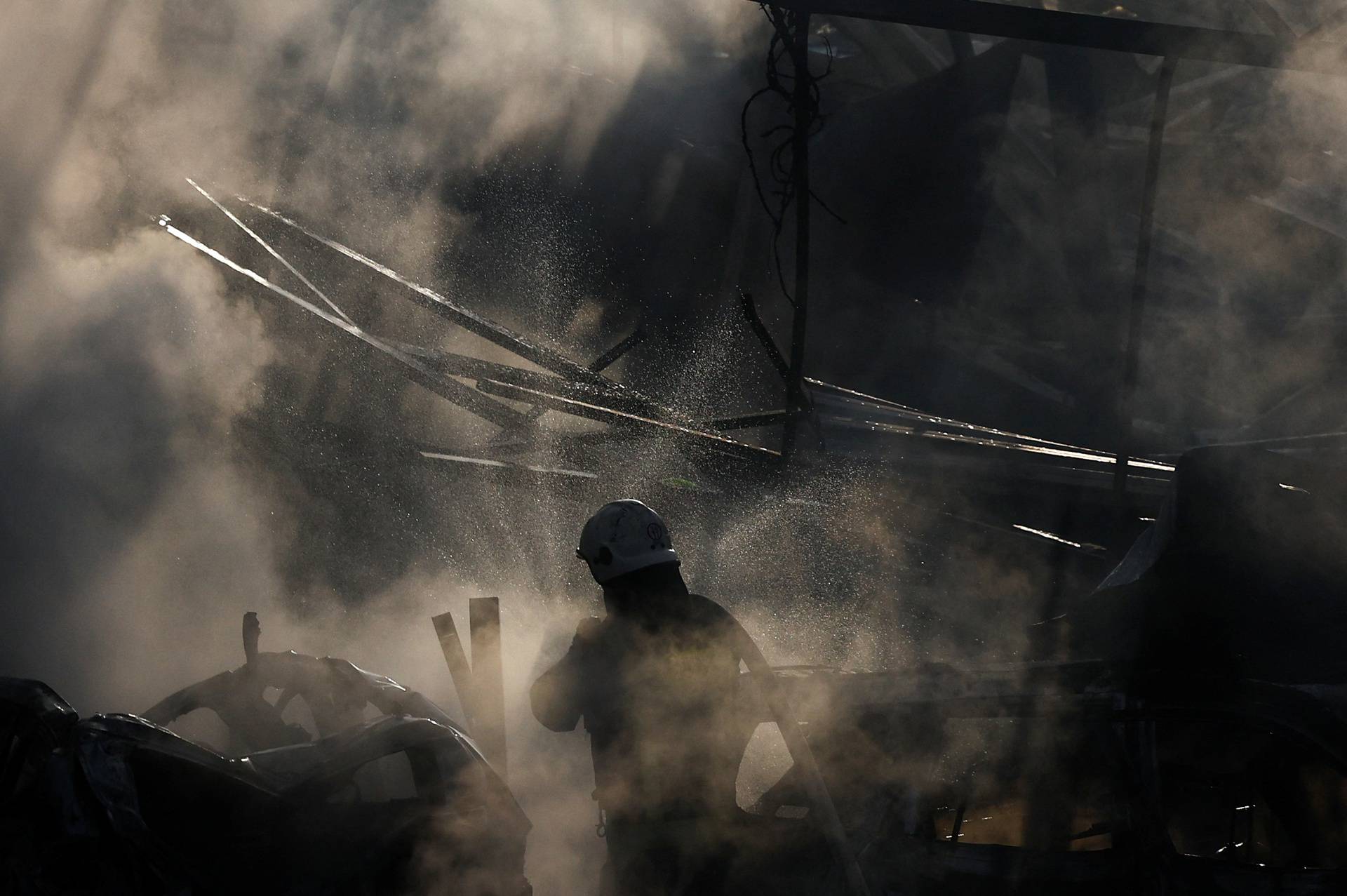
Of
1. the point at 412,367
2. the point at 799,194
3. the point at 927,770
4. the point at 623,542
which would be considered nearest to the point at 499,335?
the point at 412,367

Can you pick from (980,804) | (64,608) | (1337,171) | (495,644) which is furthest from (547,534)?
(1337,171)

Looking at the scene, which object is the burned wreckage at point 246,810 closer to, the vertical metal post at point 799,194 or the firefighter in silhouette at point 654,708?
the firefighter in silhouette at point 654,708

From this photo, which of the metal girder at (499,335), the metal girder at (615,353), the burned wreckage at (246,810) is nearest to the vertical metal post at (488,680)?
the burned wreckage at (246,810)

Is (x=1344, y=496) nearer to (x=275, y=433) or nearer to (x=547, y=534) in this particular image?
(x=547, y=534)

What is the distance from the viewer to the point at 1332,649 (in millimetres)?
3604

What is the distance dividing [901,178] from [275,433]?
6250mm

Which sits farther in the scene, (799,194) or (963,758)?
(799,194)

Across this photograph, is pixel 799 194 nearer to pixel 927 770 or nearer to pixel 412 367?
pixel 412 367

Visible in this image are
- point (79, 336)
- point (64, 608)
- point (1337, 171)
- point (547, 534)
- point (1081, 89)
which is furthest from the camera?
point (1337, 171)

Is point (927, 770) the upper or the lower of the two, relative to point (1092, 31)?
lower

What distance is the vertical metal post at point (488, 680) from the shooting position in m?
3.74

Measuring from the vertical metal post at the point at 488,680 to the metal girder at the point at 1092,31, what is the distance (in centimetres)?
352

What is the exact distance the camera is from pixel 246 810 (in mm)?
2652

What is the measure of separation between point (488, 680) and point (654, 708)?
93 cm
